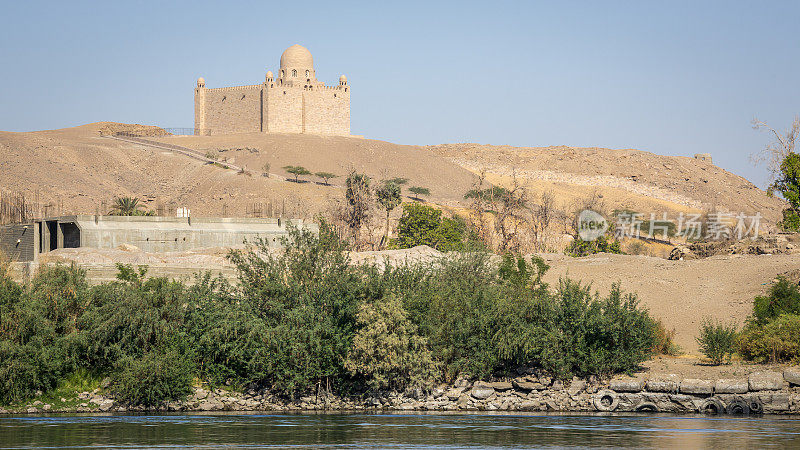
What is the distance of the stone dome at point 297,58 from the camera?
118250 mm

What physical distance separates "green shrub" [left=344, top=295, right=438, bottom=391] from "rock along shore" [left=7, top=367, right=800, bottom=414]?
21.8 inches

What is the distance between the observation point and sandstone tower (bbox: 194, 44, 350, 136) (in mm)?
118062

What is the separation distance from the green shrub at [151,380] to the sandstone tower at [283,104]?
92.1 meters

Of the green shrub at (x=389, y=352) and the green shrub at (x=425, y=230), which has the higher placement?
the green shrub at (x=425, y=230)

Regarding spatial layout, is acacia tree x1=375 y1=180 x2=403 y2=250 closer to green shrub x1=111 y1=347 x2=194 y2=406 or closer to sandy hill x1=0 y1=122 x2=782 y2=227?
sandy hill x1=0 y1=122 x2=782 y2=227

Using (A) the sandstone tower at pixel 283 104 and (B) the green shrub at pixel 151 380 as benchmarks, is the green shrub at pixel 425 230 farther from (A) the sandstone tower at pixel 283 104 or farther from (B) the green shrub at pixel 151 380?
(A) the sandstone tower at pixel 283 104

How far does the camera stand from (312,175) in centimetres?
10181

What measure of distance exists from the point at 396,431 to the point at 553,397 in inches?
266

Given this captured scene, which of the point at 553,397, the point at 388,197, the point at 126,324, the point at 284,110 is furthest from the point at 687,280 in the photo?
the point at 284,110

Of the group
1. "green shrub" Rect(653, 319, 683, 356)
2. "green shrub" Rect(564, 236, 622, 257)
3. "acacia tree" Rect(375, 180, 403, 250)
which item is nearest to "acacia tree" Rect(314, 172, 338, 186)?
"acacia tree" Rect(375, 180, 403, 250)

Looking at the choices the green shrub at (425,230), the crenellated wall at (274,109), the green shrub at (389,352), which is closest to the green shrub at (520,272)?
the green shrub at (389,352)

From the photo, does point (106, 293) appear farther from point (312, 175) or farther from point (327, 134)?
point (327, 134)

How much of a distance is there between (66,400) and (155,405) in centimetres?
263

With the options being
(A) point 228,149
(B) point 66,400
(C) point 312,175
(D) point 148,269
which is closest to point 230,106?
(A) point 228,149
